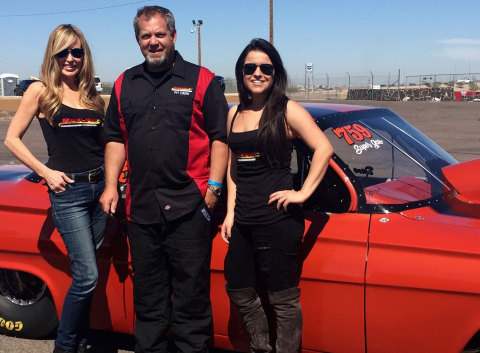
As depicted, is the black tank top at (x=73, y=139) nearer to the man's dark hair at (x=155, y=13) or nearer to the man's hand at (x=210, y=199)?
the man's dark hair at (x=155, y=13)

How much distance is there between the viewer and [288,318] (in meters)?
2.55

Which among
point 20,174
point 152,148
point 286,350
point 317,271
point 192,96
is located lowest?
point 286,350

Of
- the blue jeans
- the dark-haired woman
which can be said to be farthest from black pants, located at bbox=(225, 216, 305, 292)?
the blue jeans

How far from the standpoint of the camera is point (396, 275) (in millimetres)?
2449

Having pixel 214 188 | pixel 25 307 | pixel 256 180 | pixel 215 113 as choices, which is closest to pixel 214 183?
pixel 214 188

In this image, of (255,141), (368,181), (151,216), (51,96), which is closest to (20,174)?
(51,96)

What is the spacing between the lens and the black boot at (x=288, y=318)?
2543mm

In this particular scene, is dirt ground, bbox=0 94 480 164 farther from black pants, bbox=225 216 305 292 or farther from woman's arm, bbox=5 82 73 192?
black pants, bbox=225 216 305 292

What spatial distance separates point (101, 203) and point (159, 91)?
0.68 metres

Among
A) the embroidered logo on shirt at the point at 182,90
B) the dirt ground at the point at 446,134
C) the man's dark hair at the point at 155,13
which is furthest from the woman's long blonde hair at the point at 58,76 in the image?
the dirt ground at the point at 446,134

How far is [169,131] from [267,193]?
21.8 inches

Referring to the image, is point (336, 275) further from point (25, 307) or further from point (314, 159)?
point (25, 307)

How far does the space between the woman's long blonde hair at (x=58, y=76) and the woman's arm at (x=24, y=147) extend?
0.04 meters

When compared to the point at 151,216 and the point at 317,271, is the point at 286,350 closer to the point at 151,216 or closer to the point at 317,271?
the point at 317,271
